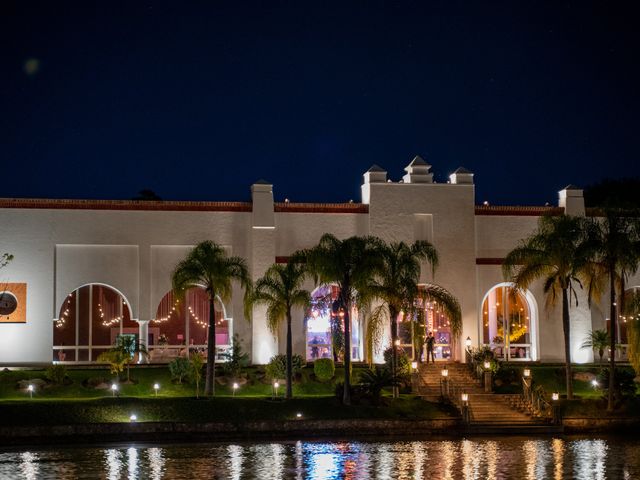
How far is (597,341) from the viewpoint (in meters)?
40.3

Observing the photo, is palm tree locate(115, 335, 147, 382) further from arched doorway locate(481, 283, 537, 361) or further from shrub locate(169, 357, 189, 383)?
arched doorway locate(481, 283, 537, 361)

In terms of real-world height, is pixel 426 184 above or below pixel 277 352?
above

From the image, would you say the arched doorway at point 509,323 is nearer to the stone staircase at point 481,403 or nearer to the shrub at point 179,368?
the stone staircase at point 481,403

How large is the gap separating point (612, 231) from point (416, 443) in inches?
409

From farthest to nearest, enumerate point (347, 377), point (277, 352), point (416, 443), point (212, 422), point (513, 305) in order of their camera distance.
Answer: point (513, 305) → point (277, 352) → point (347, 377) → point (212, 422) → point (416, 443)

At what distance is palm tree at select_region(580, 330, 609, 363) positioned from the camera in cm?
4000

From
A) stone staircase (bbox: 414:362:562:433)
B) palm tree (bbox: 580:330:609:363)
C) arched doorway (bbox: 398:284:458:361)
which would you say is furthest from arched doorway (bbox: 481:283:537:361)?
stone staircase (bbox: 414:362:562:433)

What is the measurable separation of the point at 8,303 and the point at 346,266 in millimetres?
13136

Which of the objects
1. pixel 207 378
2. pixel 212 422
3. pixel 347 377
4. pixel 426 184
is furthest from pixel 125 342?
pixel 426 184

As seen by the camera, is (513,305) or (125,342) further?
(513,305)

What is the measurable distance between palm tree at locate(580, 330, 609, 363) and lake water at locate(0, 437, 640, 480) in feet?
34.2

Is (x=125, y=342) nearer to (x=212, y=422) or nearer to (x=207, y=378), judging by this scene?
(x=207, y=378)

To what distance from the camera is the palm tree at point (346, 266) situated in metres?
33.1

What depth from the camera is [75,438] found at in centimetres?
2972
